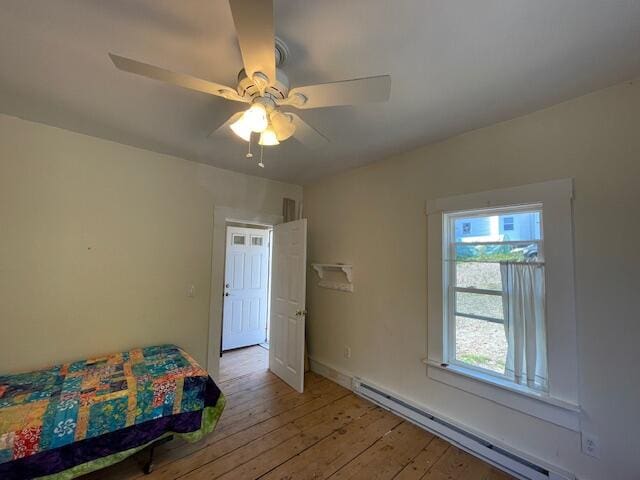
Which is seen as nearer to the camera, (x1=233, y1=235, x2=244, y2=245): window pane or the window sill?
the window sill

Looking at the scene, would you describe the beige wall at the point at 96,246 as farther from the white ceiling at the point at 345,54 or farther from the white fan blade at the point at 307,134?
the white fan blade at the point at 307,134

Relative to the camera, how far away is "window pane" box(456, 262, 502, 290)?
2092mm

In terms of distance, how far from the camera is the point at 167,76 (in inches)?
44.6

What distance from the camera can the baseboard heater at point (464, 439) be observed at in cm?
177

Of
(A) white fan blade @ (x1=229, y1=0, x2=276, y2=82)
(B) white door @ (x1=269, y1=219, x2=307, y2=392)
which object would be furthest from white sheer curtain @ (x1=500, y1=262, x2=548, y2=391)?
(A) white fan blade @ (x1=229, y1=0, x2=276, y2=82)

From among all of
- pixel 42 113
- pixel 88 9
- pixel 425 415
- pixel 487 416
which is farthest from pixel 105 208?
pixel 487 416

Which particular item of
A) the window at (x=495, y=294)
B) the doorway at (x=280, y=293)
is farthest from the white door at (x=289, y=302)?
the window at (x=495, y=294)

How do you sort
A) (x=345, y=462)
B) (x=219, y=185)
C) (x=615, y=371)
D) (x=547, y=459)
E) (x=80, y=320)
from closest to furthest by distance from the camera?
(x=615, y=371) → (x=547, y=459) → (x=345, y=462) → (x=80, y=320) → (x=219, y=185)

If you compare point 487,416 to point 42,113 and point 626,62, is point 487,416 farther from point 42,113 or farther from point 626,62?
point 42,113

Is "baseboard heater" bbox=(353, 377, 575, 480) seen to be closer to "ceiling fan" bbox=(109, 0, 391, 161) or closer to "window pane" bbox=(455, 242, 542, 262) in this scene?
"window pane" bbox=(455, 242, 542, 262)

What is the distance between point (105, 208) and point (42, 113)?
0.81 m

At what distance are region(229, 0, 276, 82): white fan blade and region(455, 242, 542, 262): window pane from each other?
197 centimetres

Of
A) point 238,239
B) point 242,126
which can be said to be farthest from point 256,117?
point 238,239

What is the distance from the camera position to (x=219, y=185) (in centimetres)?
317
